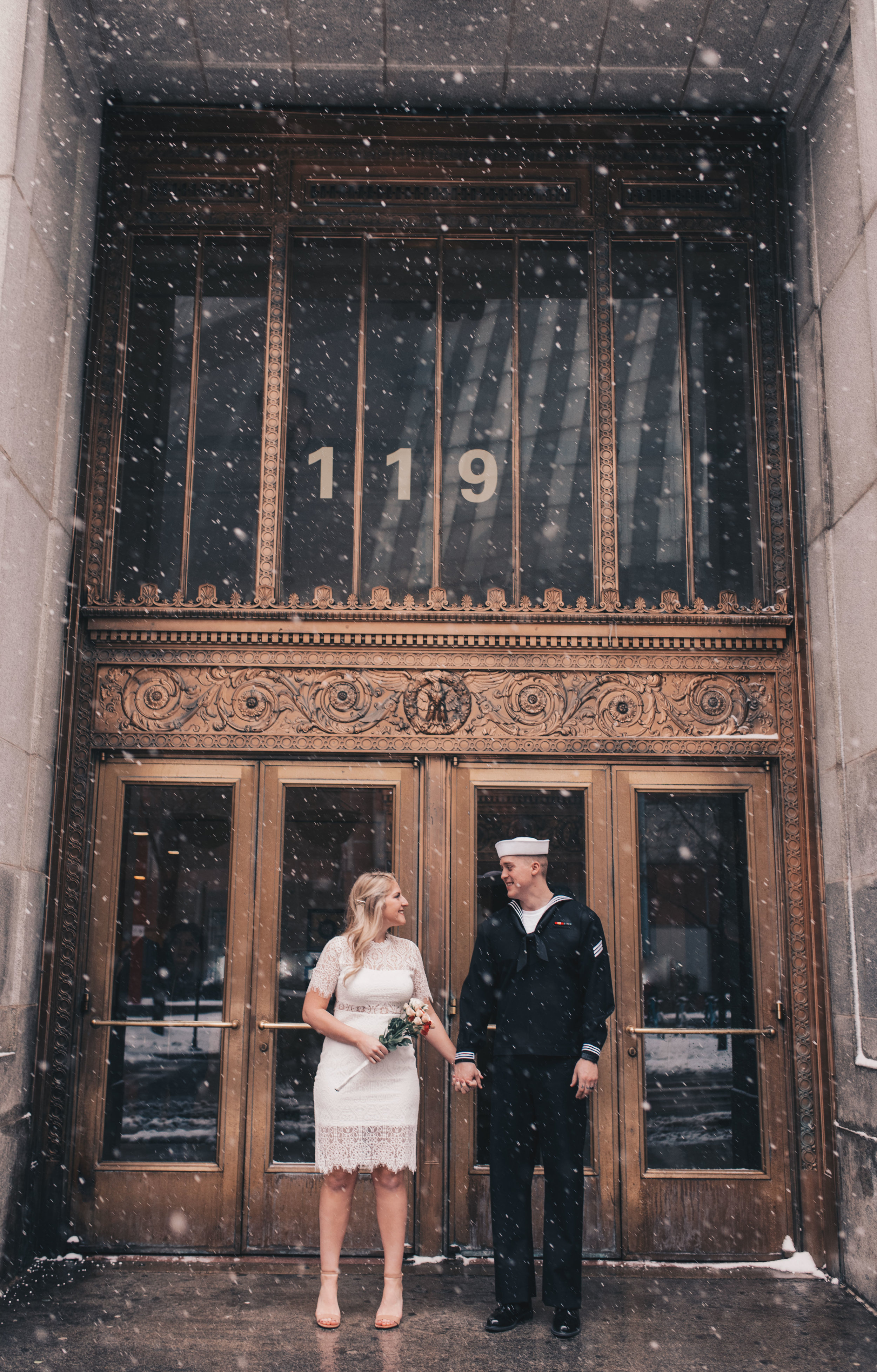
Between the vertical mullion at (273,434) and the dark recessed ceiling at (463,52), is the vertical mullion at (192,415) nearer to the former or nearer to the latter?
the vertical mullion at (273,434)

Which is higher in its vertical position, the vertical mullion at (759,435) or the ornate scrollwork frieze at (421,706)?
the vertical mullion at (759,435)

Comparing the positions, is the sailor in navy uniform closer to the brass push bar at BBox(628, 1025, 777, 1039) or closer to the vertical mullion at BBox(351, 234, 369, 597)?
the brass push bar at BBox(628, 1025, 777, 1039)

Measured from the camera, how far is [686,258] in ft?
21.4

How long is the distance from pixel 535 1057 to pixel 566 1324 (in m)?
1.10

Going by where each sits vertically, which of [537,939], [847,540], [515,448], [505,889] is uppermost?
[515,448]

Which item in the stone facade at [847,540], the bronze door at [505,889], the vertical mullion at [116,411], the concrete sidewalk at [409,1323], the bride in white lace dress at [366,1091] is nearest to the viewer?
the concrete sidewalk at [409,1323]

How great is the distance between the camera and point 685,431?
632cm

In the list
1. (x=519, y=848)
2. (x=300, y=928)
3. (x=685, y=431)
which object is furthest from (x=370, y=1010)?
(x=685, y=431)

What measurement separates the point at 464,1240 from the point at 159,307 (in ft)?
18.9

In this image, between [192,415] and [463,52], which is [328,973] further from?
[463,52]

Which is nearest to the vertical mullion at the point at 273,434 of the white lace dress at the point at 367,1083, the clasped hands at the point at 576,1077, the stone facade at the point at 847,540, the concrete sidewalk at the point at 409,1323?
the white lace dress at the point at 367,1083

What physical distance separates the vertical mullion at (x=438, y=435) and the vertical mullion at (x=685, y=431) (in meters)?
1.48

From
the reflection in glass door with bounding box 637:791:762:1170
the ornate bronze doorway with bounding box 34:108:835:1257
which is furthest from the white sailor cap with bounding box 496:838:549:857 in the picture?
the reflection in glass door with bounding box 637:791:762:1170

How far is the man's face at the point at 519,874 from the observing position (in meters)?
5.03
